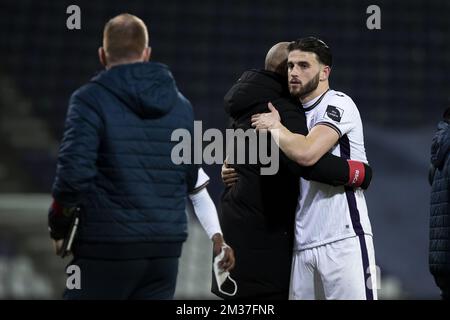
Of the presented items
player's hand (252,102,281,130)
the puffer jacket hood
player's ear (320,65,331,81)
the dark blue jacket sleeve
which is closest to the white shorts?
player's hand (252,102,281,130)

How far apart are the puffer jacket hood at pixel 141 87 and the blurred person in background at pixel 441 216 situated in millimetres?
1049

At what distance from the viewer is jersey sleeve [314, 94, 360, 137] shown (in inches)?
104

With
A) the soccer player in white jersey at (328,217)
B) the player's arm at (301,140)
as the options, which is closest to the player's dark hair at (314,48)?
the soccer player in white jersey at (328,217)

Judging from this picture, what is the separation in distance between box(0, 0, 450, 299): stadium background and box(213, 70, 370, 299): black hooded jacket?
186 inches

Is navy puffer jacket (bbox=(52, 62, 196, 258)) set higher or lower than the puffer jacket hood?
lower

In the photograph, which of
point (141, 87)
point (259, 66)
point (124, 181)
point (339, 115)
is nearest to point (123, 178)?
point (124, 181)

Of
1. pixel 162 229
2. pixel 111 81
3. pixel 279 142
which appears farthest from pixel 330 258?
pixel 111 81

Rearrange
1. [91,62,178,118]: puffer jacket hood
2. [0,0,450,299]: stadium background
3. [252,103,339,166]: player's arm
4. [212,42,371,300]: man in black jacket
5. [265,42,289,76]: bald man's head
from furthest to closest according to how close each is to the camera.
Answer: [0,0,450,299]: stadium background
[265,42,289,76]: bald man's head
[212,42,371,300]: man in black jacket
[252,103,339,166]: player's arm
[91,62,178,118]: puffer jacket hood

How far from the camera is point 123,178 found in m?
2.38

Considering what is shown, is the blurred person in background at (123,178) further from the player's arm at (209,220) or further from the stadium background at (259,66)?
the stadium background at (259,66)

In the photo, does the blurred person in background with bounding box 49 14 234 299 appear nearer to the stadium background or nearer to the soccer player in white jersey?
the soccer player in white jersey

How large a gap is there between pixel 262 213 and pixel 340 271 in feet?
1.03

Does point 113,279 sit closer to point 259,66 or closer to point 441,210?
point 441,210
